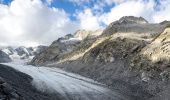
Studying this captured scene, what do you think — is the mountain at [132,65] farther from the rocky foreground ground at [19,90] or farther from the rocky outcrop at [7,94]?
the rocky outcrop at [7,94]

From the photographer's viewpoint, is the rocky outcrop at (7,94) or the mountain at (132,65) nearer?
the rocky outcrop at (7,94)

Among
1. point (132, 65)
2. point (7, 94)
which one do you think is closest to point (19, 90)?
point (7, 94)

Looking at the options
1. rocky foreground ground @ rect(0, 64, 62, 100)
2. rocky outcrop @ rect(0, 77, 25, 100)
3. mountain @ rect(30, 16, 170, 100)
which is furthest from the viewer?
mountain @ rect(30, 16, 170, 100)

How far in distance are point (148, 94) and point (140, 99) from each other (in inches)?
108

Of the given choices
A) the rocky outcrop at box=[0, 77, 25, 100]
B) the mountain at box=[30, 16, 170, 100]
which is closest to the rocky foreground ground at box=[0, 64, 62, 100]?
the rocky outcrop at box=[0, 77, 25, 100]

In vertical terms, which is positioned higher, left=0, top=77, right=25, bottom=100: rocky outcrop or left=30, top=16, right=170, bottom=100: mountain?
left=30, top=16, right=170, bottom=100: mountain

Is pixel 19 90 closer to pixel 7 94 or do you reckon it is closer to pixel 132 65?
pixel 7 94

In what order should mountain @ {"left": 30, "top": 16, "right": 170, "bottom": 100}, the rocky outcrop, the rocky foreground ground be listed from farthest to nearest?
mountain @ {"left": 30, "top": 16, "right": 170, "bottom": 100} < the rocky foreground ground < the rocky outcrop

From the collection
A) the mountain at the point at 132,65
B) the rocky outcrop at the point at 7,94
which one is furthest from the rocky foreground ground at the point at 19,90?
the mountain at the point at 132,65

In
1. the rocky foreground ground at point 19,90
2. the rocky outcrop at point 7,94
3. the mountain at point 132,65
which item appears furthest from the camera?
the mountain at point 132,65

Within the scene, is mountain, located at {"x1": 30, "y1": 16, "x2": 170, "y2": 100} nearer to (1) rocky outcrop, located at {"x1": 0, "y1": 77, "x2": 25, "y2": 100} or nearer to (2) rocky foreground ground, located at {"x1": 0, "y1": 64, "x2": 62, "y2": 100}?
(2) rocky foreground ground, located at {"x1": 0, "y1": 64, "x2": 62, "y2": 100}

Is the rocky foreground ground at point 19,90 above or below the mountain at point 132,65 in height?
below

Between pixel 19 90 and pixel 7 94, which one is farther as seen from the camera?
pixel 19 90

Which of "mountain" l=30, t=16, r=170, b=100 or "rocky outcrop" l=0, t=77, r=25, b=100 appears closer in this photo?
"rocky outcrop" l=0, t=77, r=25, b=100
